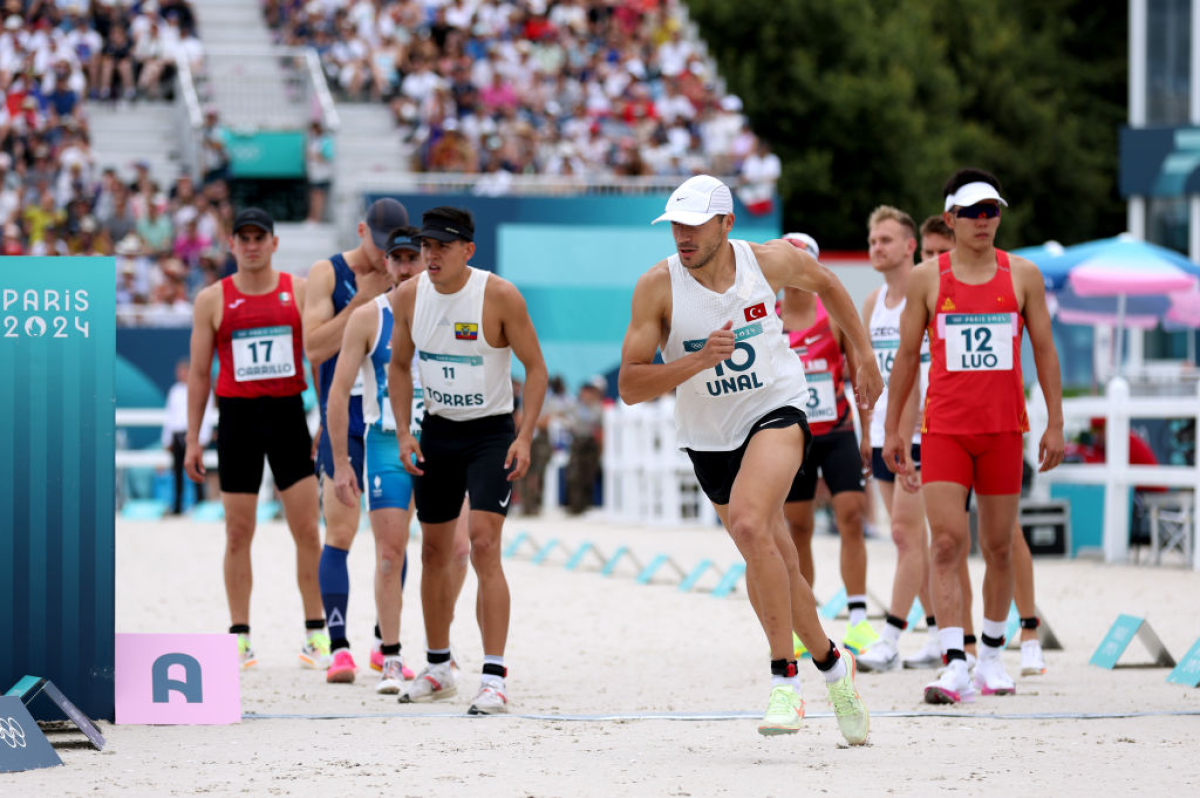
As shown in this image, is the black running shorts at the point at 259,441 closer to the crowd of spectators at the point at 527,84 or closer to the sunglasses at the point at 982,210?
the sunglasses at the point at 982,210

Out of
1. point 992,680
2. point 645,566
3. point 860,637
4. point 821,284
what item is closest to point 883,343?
point 860,637

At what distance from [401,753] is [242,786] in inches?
31.3

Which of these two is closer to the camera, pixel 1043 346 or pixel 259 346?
pixel 1043 346

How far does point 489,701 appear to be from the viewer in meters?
7.76

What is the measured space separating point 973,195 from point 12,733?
14.4 feet

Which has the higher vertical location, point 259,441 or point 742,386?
point 742,386

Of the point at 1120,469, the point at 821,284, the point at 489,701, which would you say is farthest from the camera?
the point at 1120,469

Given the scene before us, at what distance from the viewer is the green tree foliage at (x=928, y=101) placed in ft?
141

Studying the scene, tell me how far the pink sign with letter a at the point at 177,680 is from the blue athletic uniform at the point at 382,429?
132cm

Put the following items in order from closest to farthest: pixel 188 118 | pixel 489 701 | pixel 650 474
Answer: pixel 489 701 < pixel 650 474 < pixel 188 118

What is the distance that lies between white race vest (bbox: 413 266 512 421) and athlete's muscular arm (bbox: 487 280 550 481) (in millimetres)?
76

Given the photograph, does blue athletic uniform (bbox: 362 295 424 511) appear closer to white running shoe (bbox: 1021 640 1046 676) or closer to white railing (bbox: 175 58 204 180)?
white running shoe (bbox: 1021 640 1046 676)

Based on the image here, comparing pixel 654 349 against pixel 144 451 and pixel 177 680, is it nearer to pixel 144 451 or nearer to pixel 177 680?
pixel 177 680

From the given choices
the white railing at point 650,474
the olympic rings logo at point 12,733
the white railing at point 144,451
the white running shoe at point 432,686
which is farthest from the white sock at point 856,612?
the white railing at point 144,451
